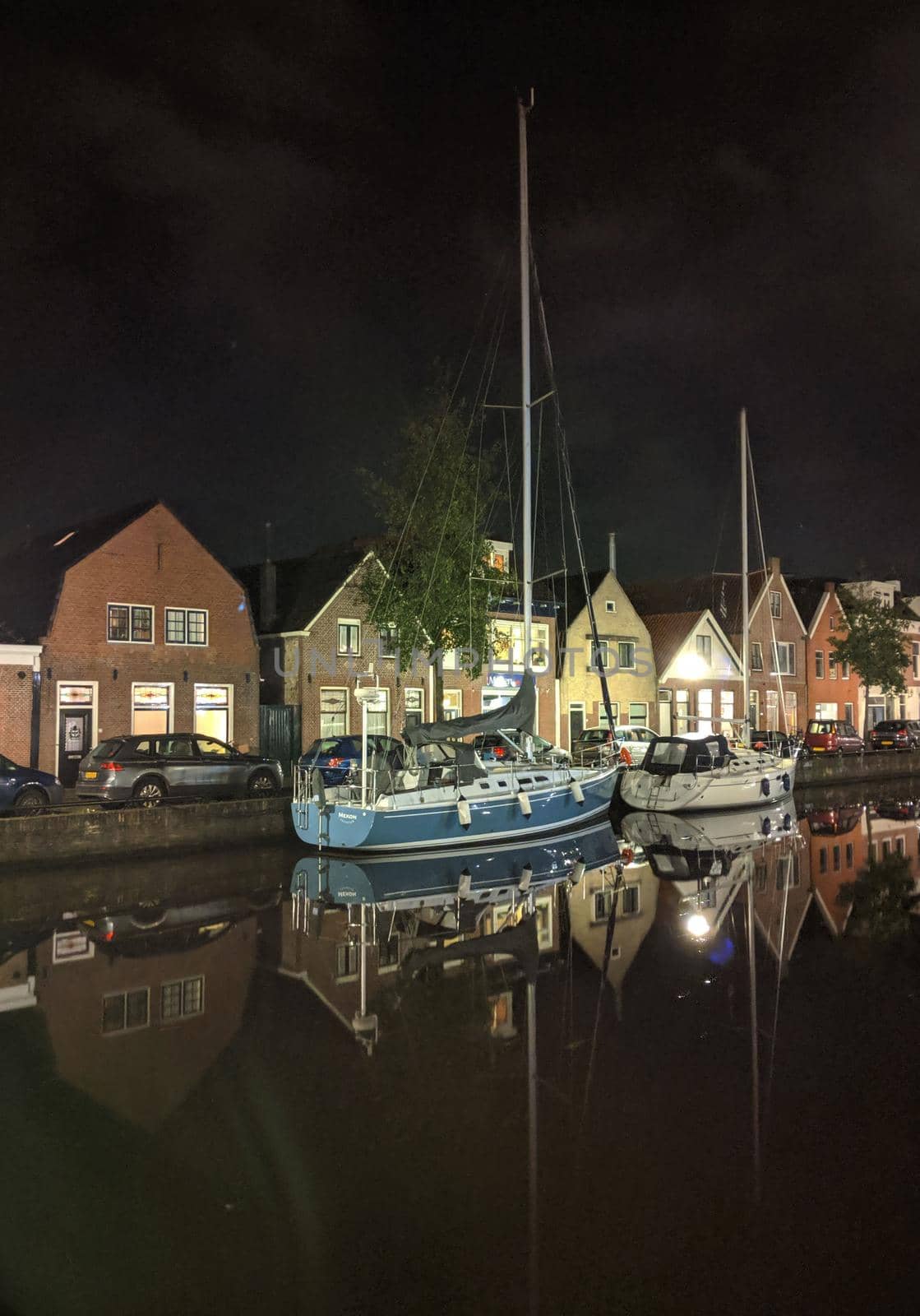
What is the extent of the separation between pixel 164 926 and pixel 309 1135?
8.27m

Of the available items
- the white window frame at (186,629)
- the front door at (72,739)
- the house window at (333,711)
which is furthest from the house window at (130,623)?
the house window at (333,711)

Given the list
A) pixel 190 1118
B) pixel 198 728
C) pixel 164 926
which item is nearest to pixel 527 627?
pixel 164 926

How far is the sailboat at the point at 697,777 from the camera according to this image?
3000 centimetres

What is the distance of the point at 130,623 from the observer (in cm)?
3144

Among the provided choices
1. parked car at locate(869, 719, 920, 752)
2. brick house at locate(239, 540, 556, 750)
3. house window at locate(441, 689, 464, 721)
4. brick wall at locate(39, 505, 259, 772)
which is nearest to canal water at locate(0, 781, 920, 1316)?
brick wall at locate(39, 505, 259, 772)

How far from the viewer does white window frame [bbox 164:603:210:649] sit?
32.2 m

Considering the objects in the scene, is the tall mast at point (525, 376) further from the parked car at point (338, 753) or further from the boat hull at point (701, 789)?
the boat hull at point (701, 789)

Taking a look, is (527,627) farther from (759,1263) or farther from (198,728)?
(759,1263)

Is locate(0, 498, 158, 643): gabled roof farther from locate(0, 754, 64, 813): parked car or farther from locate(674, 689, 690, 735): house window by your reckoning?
locate(674, 689, 690, 735): house window

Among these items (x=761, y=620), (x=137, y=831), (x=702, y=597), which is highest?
(x=702, y=597)

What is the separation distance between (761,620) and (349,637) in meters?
29.3

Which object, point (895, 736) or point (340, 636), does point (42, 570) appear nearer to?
point (340, 636)

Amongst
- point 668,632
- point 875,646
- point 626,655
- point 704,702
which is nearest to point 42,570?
point 626,655

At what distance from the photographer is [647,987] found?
456 inches
